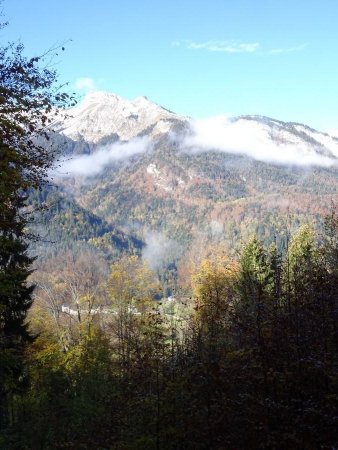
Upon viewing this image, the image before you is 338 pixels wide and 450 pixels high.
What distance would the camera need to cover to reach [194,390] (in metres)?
9.91

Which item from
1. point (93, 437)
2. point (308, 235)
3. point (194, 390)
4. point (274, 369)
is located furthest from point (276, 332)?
point (308, 235)

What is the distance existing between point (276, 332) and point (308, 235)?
113 ft

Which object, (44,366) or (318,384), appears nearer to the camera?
(318,384)

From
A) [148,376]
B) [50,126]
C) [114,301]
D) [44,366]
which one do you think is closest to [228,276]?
[114,301]

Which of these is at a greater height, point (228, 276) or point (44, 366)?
point (228, 276)

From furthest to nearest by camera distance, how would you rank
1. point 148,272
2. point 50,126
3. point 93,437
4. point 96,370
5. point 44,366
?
point 148,272
point 44,366
point 96,370
point 93,437
point 50,126

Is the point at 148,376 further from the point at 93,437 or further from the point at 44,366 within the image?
the point at 44,366

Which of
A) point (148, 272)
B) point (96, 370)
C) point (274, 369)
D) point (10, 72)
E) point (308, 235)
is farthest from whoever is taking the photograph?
point (148, 272)

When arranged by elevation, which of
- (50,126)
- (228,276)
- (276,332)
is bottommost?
(276,332)

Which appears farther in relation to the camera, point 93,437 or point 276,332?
point 93,437

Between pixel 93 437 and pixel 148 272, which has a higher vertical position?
pixel 148 272

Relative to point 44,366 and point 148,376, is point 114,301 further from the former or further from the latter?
point 148,376

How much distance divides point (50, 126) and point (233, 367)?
6.96 m

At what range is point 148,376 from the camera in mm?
12406
